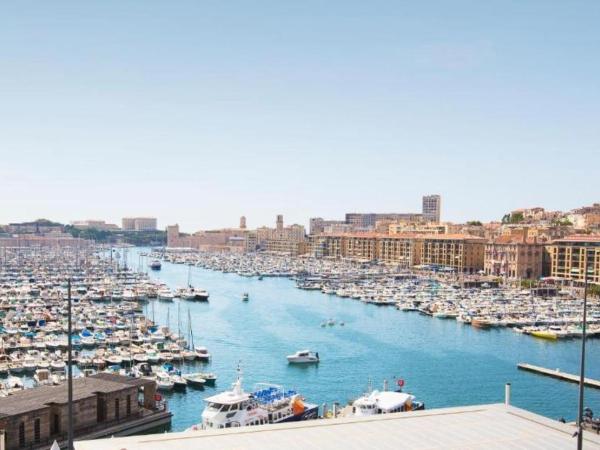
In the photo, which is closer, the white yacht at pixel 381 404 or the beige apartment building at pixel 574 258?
the white yacht at pixel 381 404

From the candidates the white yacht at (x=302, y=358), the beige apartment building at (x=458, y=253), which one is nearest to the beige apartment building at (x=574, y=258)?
the beige apartment building at (x=458, y=253)

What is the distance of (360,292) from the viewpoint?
5016cm

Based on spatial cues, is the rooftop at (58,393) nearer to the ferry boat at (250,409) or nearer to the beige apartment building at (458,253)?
the ferry boat at (250,409)

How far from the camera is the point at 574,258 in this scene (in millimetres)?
55500

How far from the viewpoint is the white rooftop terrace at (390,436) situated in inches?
390

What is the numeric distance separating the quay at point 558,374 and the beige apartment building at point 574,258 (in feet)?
94.0

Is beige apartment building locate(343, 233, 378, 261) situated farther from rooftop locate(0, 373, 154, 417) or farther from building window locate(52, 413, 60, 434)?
building window locate(52, 413, 60, 434)

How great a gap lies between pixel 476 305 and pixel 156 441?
3426 cm

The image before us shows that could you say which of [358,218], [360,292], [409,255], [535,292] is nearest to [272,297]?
[360,292]

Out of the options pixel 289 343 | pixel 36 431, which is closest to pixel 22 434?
pixel 36 431

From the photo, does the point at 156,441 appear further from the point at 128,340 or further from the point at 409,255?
the point at 409,255

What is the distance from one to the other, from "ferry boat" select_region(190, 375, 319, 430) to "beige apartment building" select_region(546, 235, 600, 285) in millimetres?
39559

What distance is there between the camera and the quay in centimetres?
2247

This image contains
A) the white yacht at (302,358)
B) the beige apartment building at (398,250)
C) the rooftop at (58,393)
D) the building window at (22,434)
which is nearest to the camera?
the building window at (22,434)
